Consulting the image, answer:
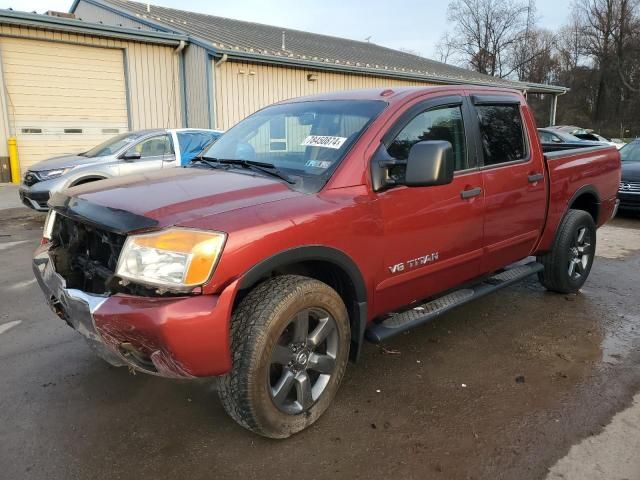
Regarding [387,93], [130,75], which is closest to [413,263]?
[387,93]

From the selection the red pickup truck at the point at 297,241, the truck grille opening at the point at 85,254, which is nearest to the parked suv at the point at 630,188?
the red pickup truck at the point at 297,241

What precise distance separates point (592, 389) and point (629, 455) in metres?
0.70

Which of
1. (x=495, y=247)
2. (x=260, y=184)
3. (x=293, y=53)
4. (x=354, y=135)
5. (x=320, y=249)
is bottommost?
(x=495, y=247)

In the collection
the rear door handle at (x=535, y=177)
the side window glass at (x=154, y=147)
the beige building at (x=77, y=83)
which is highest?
the beige building at (x=77, y=83)

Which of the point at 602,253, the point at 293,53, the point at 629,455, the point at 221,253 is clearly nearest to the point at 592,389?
the point at 629,455

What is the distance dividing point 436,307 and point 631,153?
942 centimetres

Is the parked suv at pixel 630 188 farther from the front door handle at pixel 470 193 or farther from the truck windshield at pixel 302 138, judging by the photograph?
the truck windshield at pixel 302 138

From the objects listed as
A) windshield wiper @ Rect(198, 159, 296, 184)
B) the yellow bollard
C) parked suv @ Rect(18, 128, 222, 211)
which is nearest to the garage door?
Answer: the yellow bollard

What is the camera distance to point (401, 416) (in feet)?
9.72

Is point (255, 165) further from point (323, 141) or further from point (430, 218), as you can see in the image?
point (430, 218)

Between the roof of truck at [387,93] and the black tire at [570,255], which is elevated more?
the roof of truck at [387,93]

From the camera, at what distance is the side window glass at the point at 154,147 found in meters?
9.00

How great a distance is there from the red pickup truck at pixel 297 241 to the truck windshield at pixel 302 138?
14 millimetres

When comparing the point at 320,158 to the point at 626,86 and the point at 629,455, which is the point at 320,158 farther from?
the point at 626,86
